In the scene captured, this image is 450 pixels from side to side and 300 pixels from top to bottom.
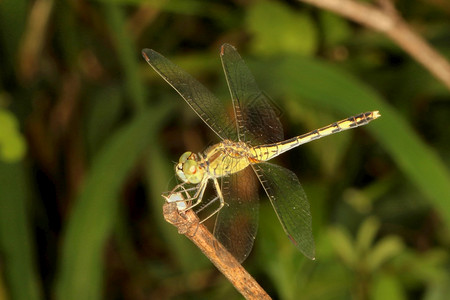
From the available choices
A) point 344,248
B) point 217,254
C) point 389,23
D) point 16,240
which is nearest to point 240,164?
point 217,254

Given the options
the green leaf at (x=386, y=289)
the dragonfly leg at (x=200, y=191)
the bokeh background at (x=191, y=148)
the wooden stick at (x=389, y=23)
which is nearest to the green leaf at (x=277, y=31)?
the bokeh background at (x=191, y=148)

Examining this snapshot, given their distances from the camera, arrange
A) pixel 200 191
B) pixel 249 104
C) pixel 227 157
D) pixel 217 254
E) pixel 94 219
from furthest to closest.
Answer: pixel 94 219 → pixel 249 104 → pixel 227 157 → pixel 200 191 → pixel 217 254

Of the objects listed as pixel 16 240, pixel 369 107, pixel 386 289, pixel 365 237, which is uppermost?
pixel 16 240

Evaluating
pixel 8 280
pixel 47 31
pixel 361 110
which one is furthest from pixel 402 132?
pixel 47 31

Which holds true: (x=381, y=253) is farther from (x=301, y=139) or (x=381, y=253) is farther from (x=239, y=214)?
(x=239, y=214)

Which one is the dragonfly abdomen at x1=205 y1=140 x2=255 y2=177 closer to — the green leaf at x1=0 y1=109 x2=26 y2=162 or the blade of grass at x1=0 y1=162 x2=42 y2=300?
the green leaf at x1=0 y1=109 x2=26 y2=162

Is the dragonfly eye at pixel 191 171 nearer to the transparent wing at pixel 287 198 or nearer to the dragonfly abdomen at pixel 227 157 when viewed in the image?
the dragonfly abdomen at pixel 227 157

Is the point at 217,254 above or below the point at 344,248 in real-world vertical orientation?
above
